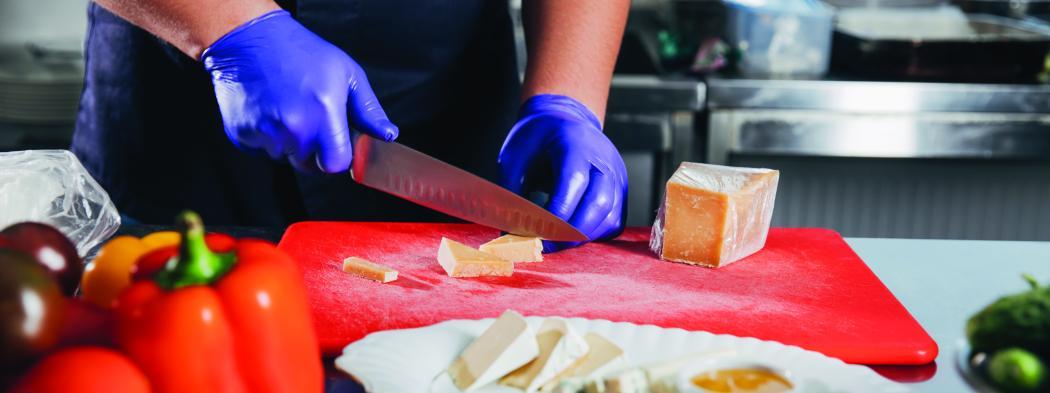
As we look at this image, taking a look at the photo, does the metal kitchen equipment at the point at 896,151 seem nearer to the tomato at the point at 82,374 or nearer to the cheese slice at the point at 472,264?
the cheese slice at the point at 472,264

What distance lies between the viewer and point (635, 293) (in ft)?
4.50

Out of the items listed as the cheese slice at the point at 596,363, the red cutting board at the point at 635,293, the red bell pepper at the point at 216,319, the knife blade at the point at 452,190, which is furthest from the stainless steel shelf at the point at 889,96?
the red bell pepper at the point at 216,319

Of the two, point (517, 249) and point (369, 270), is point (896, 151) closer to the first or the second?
point (517, 249)

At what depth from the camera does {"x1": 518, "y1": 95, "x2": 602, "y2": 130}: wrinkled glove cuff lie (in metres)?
1.78

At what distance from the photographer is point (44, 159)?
1.46 metres

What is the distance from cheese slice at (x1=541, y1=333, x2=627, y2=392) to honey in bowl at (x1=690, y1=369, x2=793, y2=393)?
0.29ft

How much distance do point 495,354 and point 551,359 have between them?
0.18ft

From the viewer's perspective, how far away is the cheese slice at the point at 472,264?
140 cm

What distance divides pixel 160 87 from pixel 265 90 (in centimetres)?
52

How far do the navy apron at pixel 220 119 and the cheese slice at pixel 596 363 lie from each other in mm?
943

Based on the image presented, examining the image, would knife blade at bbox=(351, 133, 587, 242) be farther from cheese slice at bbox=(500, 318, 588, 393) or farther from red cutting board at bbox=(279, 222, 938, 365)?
cheese slice at bbox=(500, 318, 588, 393)

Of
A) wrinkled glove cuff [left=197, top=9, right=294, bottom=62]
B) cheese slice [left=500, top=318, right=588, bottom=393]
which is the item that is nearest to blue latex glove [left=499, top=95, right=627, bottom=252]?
wrinkled glove cuff [left=197, top=9, right=294, bottom=62]

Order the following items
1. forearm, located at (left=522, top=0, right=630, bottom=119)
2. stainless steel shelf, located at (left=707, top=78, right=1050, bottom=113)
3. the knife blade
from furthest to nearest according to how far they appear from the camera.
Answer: stainless steel shelf, located at (left=707, top=78, right=1050, bottom=113) < forearm, located at (left=522, top=0, right=630, bottom=119) < the knife blade

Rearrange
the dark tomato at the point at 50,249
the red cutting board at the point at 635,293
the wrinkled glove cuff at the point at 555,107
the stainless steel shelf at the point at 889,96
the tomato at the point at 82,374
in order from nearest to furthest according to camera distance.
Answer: the tomato at the point at 82,374 → the dark tomato at the point at 50,249 → the red cutting board at the point at 635,293 → the wrinkled glove cuff at the point at 555,107 → the stainless steel shelf at the point at 889,96
